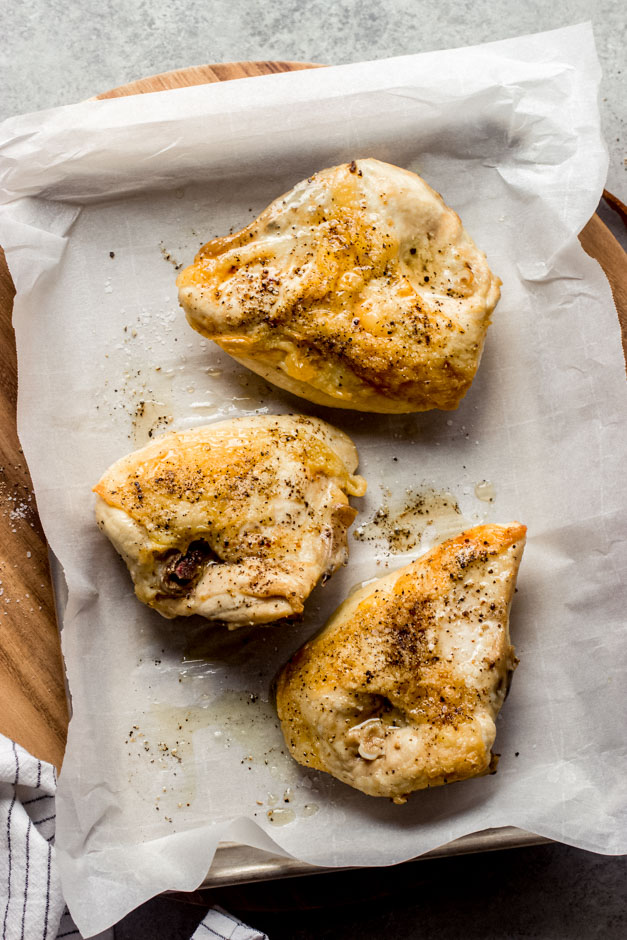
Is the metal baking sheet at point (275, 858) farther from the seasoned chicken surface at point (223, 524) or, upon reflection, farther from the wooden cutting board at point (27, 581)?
the seasoned chicken surface at point (223, 524)

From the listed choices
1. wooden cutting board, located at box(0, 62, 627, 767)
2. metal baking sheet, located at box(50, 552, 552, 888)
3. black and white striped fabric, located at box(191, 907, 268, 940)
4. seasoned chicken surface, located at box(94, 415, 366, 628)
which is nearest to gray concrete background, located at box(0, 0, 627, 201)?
wooden cutting board, located at box(0, 62, 627, 767)

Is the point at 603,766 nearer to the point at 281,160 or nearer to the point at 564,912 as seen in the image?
the point at 564,912

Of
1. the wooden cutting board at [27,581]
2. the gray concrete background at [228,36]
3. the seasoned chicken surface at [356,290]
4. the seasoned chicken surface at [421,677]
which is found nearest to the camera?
the seasoned chicken surface at [421,677]

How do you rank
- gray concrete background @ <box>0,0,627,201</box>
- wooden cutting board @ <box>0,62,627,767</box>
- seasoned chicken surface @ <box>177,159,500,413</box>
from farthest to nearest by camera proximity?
gray concrete background @ <box>0,0,627,201</box>
wooden cutting board @ <box>0,62,627,767</box>
seasoned chicken surface @ <box>177,159,500,413</box>

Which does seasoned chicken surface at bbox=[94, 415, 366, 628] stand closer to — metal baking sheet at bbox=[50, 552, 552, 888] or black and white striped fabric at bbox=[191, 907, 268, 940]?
metal baking sheet at bbox=[50, 552, 552, 888]

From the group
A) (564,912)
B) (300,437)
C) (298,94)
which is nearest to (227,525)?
(300,437)

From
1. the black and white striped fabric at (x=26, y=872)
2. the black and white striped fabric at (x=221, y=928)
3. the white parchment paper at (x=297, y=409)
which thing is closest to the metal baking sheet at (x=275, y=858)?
the white parchment paper at (x=297, y=409)
